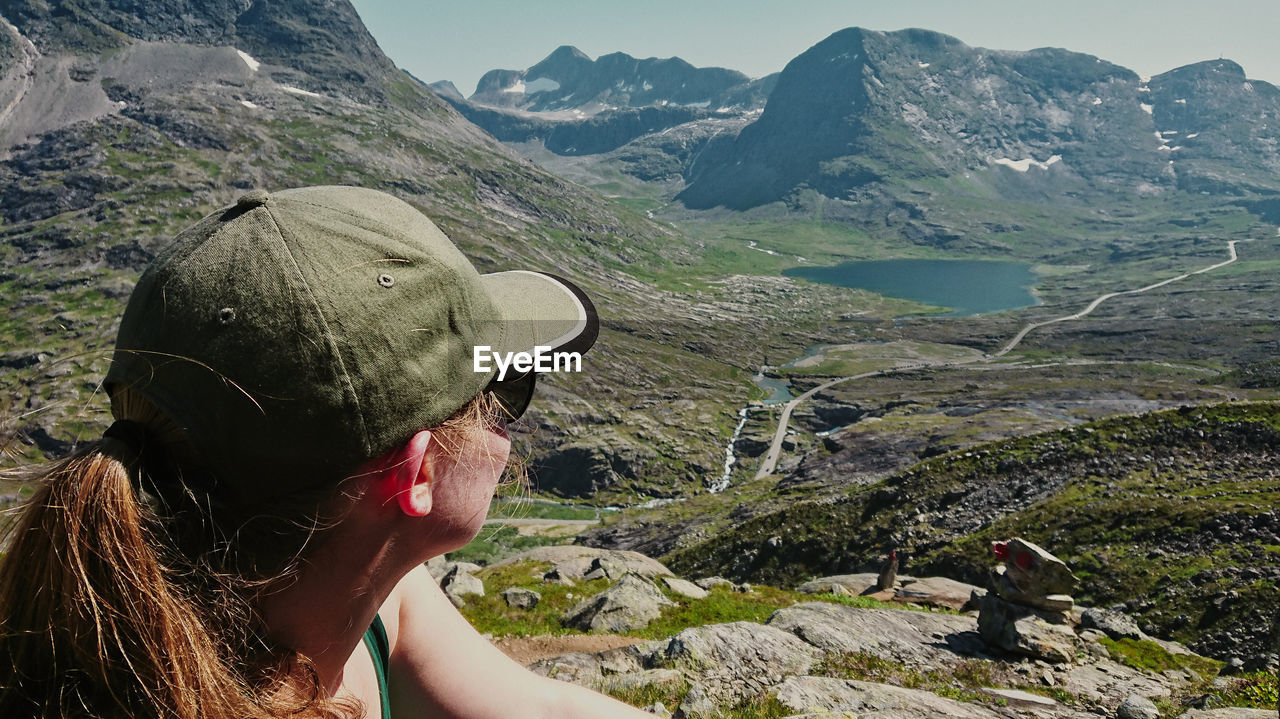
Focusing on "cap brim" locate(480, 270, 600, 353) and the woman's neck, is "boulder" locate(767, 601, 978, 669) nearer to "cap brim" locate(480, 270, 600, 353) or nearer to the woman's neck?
"cap brim" locate(480, 270, 600, 353)

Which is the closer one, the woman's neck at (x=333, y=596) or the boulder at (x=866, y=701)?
the woman's neck at (x=333, y=596)

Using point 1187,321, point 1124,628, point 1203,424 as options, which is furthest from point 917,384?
point 1124,628

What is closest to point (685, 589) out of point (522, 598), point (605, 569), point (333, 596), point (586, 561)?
point (522, 598)

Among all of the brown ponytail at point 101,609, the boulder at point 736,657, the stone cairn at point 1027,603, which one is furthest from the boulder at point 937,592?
the brown ponytail at point 101,609

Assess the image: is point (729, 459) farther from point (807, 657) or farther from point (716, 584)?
point (807, 657)

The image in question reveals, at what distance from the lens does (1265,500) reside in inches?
1137

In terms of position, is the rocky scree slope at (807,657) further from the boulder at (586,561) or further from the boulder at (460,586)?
the boulder at (586,561)

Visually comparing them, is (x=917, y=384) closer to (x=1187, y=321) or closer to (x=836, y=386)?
(x=836, y=386)

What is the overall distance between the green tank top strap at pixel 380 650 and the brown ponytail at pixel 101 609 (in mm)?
1042

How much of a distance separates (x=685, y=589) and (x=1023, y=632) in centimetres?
1028

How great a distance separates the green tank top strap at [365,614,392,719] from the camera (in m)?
3.07

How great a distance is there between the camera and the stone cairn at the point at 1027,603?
14.8 m

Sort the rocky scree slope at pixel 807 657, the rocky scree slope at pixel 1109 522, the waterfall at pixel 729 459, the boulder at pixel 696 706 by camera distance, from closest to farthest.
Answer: the boulder at pixel 696 706 → the rocky scree slope at pixel 807 657 → the rocky scree slope at pixel 1109 522 → the waterfall at pixel 729 459

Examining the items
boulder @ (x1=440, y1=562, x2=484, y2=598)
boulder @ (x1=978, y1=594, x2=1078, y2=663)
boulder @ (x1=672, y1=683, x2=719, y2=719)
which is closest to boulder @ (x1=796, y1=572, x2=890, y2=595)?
boulder @ (x1=978, y1=594, x2=1078, y2=663)
